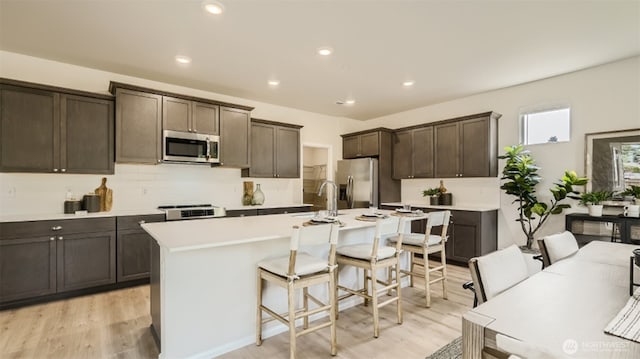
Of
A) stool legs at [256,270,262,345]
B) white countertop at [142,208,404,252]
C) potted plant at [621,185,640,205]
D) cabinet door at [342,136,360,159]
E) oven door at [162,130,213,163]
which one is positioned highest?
cabinet door at [342,136,360,159]

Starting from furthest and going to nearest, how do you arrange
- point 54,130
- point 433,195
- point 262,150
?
point 433,195, point 262,150, point 54,130

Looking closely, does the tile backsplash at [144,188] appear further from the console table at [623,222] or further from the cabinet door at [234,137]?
the console table at [623,222]

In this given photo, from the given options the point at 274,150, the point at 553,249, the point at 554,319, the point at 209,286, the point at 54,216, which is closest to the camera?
the point at 554,319

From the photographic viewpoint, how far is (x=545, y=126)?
426 cm

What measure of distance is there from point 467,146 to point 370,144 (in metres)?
1.77

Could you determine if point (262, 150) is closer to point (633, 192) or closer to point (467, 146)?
point (467, 146)

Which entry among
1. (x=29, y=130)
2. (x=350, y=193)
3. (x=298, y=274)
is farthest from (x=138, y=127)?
(x=350, y=193)

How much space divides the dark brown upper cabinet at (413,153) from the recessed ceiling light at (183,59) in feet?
12.7

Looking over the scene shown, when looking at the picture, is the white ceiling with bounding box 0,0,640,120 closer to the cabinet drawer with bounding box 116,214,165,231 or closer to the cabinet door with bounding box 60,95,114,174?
the cabinet door with bounding box 60,95,114,174

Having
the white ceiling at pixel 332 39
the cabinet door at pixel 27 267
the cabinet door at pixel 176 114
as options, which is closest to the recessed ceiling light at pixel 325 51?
the white ceiling at pixel 332 39

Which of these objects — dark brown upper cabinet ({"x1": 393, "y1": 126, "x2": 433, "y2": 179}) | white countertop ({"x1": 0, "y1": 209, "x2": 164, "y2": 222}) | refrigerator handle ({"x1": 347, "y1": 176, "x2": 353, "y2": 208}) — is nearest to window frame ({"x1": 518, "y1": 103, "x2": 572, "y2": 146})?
dark brown upper cabinet ({"x1": 393, "y1": 126, "x2": 433, "y2": 179})

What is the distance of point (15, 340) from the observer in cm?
240

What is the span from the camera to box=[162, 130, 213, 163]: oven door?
3973 millimetres

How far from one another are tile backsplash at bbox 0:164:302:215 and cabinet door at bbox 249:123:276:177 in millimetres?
308
